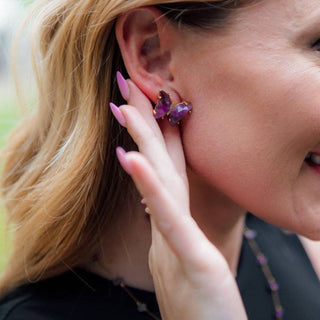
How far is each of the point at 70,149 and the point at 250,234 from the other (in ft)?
2.81

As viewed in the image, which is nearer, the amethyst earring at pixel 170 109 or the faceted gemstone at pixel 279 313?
the amethyst earring at pixel 170 109

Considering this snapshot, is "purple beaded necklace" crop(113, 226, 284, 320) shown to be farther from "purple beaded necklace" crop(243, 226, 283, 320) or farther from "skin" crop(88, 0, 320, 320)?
"skin" crop(88, 0, 320, 320)

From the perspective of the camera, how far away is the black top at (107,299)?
145cm

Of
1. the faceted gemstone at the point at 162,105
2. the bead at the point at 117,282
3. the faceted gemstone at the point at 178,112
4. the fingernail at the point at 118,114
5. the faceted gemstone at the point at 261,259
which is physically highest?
the fingernail at the point at 118,114

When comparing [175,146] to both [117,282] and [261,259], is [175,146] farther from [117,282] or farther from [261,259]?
[261,259]

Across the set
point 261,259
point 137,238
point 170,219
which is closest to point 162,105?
point 170,219

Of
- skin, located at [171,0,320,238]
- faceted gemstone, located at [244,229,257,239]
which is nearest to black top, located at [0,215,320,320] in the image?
faceted gemstone, located at [244,229,257,239]

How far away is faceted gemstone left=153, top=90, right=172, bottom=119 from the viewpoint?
129 centimetres

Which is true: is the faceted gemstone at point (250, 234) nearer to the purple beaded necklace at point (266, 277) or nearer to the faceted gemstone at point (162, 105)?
the purple beaded necklace at point (266, 277)

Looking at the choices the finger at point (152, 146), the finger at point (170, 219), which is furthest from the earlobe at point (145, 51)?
the finger at point (170, 219)

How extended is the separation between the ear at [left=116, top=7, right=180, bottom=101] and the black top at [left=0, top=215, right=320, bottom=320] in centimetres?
61

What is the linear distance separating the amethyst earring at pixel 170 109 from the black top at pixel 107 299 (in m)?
0.56

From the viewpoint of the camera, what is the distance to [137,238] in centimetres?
155

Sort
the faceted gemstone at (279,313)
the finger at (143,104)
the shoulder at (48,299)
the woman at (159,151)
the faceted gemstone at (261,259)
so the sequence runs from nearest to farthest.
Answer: the woman at (159,151) → the finger at (143,104) → the shoulder at (48,299) → the faceted gemstone at (279,313) → the faceted gemstone at (261,259)
